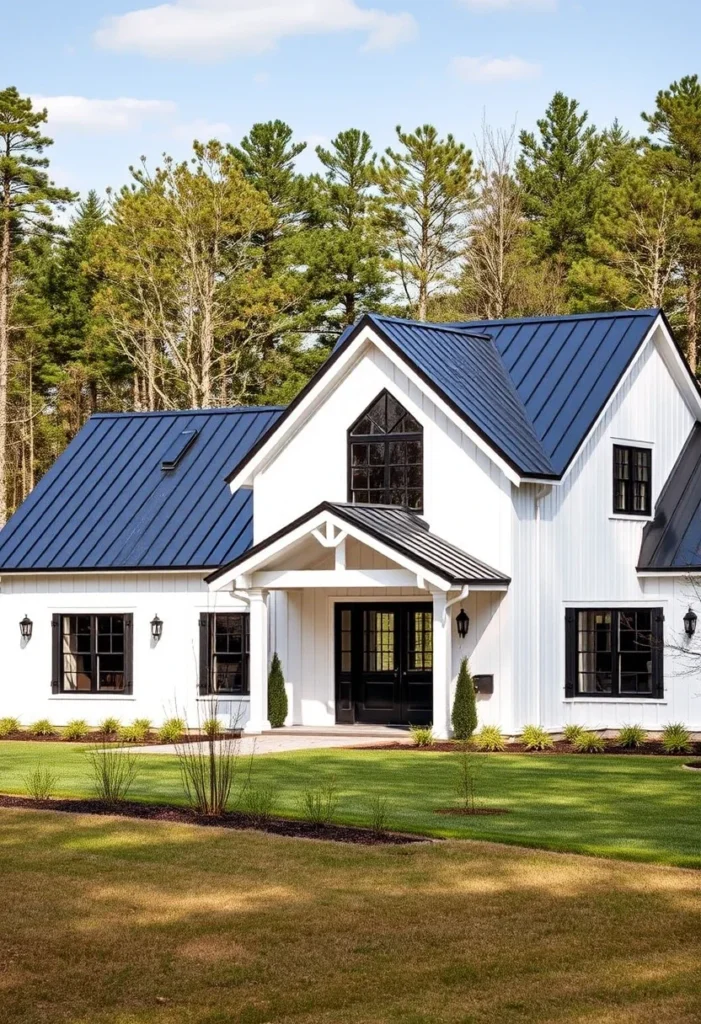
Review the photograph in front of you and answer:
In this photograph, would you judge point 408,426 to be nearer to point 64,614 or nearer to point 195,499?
point 195,499

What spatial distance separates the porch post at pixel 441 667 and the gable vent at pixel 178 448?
8.48m

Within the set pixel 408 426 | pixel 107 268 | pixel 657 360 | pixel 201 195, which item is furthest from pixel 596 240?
pixel 408 426

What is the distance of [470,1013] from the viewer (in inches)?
384

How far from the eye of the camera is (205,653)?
1158 inches

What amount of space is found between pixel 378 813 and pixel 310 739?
34.1 feet

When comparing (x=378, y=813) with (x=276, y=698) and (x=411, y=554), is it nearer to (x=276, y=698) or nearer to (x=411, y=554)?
(x=411, y=554)

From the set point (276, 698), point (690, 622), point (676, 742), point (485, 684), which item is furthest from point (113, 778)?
point (690, 622)

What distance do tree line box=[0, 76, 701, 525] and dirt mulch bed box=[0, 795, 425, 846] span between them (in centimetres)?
3223

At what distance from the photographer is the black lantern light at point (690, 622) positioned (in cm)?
2720

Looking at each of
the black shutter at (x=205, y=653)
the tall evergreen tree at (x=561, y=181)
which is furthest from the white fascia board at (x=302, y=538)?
the tall evergreen tree at (x=561, y=181)

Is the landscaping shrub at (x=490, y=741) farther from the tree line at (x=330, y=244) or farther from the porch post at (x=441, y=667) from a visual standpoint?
the tree line at (x=330, y=244)

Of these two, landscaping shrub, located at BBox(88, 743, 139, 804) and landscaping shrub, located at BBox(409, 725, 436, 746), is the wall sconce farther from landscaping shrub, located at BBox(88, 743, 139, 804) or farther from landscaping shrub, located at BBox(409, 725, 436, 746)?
landscaping shrub, located at BBox(88, 743, 139, 804)

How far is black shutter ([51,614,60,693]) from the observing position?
1206 inches

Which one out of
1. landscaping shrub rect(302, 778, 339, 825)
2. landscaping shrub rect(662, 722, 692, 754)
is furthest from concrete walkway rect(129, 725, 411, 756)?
landscaping shrub rect(302, 778, 339, 825)
